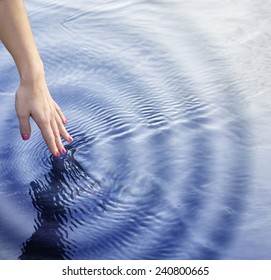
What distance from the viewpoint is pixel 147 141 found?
187cm

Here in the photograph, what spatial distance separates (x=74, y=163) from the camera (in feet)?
5.95

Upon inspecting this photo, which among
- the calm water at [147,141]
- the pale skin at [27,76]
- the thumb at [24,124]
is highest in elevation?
the pale skin at [27,76]

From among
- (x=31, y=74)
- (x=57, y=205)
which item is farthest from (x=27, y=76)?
(x=57, y=205)

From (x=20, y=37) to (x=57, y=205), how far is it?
38 cm

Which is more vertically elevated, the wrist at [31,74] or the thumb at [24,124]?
the wrist at [31,74]

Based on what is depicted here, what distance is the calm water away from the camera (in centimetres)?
161

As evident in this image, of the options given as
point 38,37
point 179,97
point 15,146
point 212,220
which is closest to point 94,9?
point 38,37

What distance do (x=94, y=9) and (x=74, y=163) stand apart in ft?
2.91

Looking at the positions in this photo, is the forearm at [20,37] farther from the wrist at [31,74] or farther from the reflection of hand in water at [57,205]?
the reflection of hand in water at [57,205]

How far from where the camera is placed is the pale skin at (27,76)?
1600mm

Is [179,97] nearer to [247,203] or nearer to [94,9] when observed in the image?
[247,203]

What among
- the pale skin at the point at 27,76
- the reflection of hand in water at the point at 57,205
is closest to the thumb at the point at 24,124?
the pale skin at the point at 27,76

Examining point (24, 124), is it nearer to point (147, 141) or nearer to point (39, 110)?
point (39, 110)

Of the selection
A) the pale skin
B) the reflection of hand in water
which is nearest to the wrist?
the pale skin
